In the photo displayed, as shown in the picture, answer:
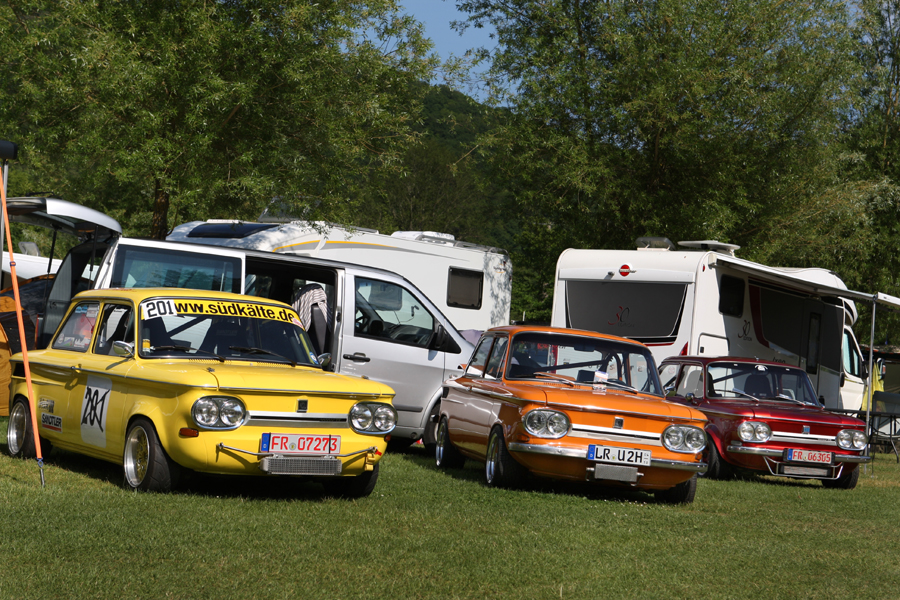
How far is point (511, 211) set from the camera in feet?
83.4

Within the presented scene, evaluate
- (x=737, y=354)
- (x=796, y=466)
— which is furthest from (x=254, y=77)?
(x=796, y=466)

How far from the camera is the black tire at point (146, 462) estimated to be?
745cm

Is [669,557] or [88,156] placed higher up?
[88,156]

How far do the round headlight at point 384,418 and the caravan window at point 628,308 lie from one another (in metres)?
8.29

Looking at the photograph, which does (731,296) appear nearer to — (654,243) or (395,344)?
(654,243)

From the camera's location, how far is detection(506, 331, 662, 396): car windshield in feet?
34.0

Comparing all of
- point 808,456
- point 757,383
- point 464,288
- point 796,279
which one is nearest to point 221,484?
point 808,456

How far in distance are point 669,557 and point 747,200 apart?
Answer: 56.4ft

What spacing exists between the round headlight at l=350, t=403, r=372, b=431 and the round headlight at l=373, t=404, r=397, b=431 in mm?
63

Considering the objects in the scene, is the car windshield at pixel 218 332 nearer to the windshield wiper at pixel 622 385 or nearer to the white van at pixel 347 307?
the white van at pixel 347 307

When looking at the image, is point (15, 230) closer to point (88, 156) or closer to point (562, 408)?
point (88, 156)

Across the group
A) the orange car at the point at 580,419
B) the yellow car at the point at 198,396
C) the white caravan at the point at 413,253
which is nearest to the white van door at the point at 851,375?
the white caravan at the point at 413,253

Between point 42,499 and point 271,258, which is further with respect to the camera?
point 271,258

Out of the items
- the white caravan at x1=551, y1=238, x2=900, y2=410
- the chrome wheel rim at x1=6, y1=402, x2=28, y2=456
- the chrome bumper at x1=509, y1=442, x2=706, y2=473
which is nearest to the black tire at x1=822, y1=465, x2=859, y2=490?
the white caravan at x1=551, y1=238, x2=900, y2=410
